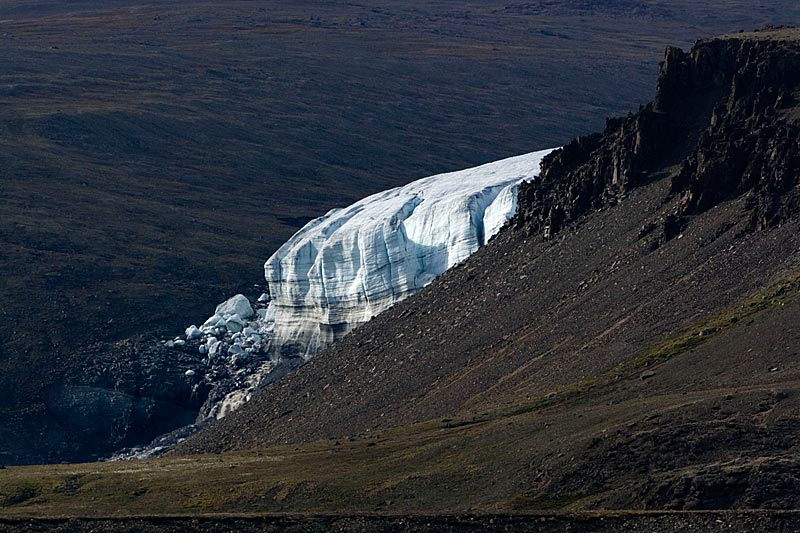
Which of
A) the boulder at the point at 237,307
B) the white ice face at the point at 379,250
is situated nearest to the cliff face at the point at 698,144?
the white ice face at the point at 379,250

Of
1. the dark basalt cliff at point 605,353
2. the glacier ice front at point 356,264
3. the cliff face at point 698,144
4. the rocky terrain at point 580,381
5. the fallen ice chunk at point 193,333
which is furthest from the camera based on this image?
the fallen ice chunk at point 193,333

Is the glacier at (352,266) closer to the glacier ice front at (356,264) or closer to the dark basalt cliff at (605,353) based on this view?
the glacier ice front at (356,264)

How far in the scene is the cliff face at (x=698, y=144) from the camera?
85.3m

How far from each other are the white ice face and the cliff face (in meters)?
9.88

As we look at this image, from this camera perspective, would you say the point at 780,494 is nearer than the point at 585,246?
Yes

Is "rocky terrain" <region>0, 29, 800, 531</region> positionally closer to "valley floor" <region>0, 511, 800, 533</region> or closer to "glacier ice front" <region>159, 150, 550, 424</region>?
"valley floor" <region>0, 511, 800, 533</region>

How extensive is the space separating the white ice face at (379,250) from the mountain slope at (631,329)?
1011 centimetres

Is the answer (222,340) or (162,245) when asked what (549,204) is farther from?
(162,245)

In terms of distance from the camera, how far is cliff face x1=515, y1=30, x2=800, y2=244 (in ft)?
280

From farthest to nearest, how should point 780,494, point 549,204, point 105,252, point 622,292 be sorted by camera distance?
1. point 105,252
2. point 549,204
3. point 622,292
4. point 780,494

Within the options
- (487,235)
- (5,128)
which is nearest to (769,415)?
(487,235)

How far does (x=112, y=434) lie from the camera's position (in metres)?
117

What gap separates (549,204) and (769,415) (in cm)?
4379

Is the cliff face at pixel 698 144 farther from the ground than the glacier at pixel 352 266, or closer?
Result: farther from the ground
